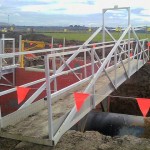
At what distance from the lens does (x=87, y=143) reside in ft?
15.4

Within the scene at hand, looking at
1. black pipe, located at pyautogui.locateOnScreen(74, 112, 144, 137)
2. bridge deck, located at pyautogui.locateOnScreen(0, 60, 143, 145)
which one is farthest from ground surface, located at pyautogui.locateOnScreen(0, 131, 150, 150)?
black pipe, located at pyautogui.locateOnScreen(74, 112, 144, 137)

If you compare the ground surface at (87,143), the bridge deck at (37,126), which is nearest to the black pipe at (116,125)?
A: the bridge deck at (37,126)

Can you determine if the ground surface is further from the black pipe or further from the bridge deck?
the black pipe

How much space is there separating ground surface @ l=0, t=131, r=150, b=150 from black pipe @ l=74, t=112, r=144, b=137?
3.30m

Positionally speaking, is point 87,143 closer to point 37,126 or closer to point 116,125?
point 37,126

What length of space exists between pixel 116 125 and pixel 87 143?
12.6 ft

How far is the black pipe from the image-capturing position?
8.22m

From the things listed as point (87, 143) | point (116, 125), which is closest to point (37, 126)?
point (87, 143)

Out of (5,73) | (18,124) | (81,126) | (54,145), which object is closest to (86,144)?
(54,145)

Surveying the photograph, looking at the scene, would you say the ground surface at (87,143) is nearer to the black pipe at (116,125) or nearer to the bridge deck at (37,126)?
the bridge deck at (37,126)

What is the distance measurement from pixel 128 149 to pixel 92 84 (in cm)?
173

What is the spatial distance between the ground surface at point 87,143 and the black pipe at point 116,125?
10.8 ft

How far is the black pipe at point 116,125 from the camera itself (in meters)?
8.22

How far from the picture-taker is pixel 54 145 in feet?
15.0
